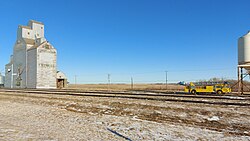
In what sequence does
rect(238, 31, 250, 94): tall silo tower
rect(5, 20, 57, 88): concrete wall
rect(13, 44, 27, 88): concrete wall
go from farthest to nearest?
rect(13, 44, 27, 88): concrete wall < rect(5, 20, 57, 88): concrete wall < rect(238, 31, 250, 94): tall silo tower

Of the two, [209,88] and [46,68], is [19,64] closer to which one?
[46,68]

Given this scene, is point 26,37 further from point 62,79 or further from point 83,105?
point 83,105

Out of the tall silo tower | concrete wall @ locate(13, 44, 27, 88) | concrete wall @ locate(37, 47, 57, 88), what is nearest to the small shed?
concrete wall @ locate(37, 47, 57, 88)

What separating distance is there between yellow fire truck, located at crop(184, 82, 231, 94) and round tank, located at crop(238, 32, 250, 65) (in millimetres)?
3926

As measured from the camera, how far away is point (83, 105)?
55.7 ft

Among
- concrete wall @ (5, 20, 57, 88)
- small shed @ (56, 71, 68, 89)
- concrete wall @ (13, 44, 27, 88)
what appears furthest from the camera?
small shed @ (56, 71, 68, 89)

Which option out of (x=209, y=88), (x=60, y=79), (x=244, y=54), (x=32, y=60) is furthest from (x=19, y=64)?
(x=244, y=54)

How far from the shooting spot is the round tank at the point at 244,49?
26156mm

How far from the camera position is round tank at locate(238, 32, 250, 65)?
26156 mm

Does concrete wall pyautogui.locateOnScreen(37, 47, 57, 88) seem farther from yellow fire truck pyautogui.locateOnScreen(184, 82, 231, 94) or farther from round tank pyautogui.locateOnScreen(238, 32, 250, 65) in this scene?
round tank pyautogui.locateOnScreen(238, 32, 250, 65)

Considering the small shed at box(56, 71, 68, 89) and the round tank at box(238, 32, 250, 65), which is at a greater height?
the round tank at box(238, 32, 250, 65)

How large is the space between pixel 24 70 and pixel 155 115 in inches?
2090

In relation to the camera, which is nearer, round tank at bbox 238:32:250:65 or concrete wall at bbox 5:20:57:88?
round tank at bbox 238:32:250:65

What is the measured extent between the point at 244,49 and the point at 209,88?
6977mm
